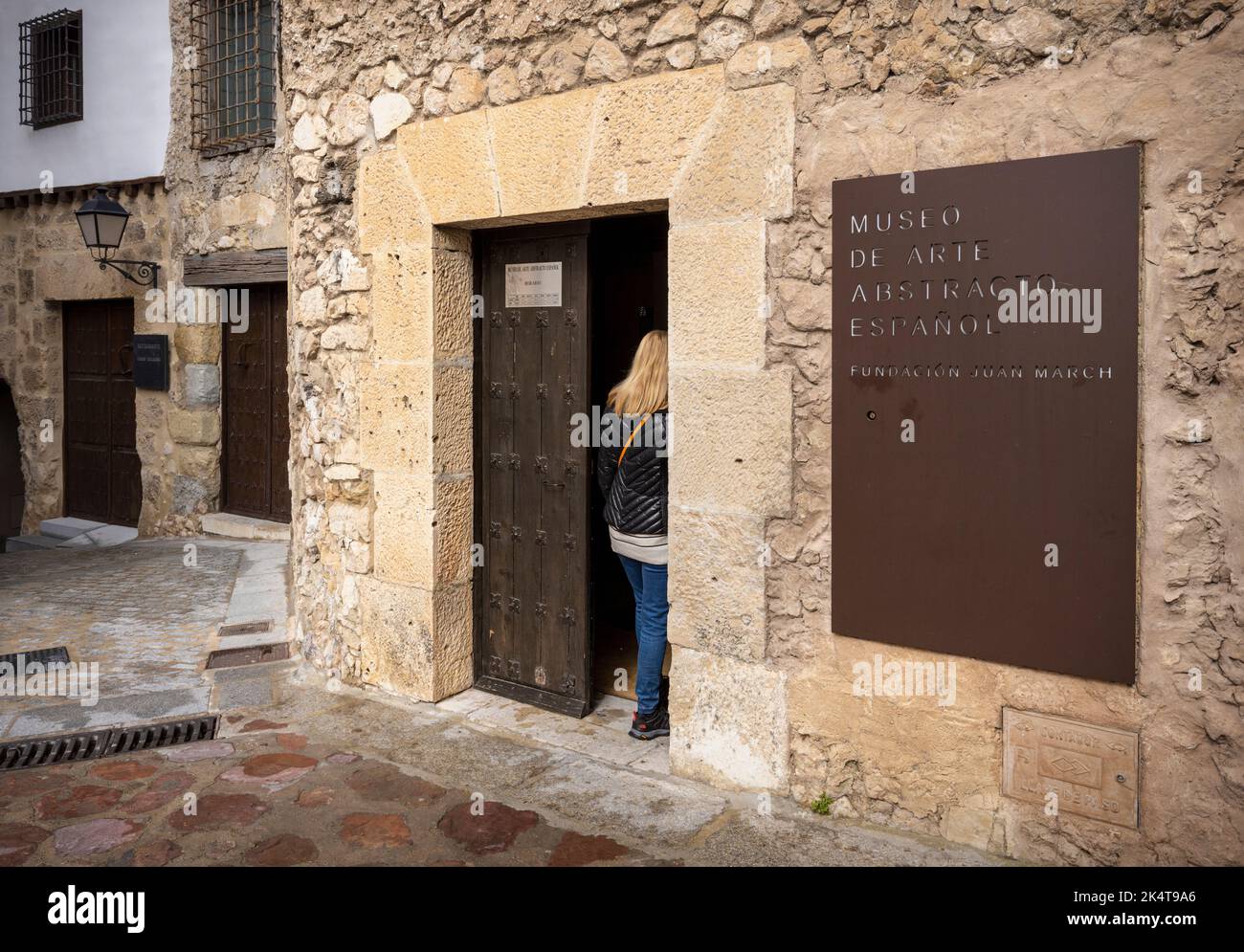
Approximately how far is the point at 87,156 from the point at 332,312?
19.0ft

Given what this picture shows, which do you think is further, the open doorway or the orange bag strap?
the open doorway

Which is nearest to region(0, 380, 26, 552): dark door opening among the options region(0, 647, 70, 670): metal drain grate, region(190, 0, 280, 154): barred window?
region(190, 0, 280, 154): barred window

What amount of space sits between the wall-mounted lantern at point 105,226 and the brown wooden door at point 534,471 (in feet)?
16.6

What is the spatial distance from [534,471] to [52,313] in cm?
738

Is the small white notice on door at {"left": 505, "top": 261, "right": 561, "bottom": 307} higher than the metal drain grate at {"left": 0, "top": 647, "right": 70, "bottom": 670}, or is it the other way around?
the small white notice on door at {"left": 505, "top": 261, "right": 561, "bottom": 307}

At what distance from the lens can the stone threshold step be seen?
760cm

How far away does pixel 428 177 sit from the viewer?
3945mm

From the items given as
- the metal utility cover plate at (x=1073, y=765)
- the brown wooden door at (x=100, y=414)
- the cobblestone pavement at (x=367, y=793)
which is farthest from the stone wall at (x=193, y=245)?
the metal utility cover plate at (x=1073, y=765)

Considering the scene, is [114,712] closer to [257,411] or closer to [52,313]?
[257,411]

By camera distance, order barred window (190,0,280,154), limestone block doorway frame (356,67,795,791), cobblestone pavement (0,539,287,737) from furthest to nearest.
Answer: barred window (190,0,280,154) → cobblestone pavement (0,539,287,737) → limestone block doorway frame (356,67,795,791)

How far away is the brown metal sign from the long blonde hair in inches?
32.3

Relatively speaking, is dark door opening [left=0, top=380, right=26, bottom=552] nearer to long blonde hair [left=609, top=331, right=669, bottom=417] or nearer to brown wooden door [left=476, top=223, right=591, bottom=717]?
Result: brown wooden door [left=476, top=223, right=591, bottom=717]

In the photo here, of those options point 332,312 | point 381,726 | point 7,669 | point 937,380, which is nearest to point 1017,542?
point 937,380

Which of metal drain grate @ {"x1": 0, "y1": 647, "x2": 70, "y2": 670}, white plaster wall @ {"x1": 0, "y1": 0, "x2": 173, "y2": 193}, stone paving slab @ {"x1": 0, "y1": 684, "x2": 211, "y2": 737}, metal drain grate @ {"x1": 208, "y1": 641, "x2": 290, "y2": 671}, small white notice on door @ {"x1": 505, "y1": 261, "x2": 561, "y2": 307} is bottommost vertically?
stone paving slab @ {"x1": 0, "y1": 684, "x2": 211, "y2": 737}
